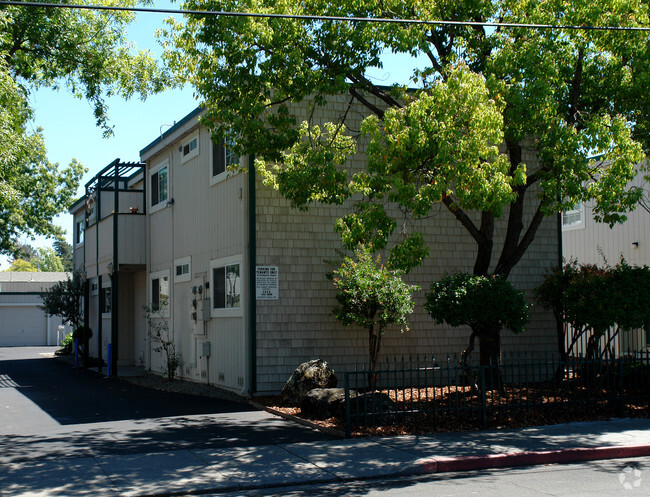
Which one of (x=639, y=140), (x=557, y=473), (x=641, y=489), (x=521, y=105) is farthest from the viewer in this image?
(x=639, y=140)

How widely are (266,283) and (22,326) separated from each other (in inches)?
1417

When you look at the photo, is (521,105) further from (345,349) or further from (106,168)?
(106,168)

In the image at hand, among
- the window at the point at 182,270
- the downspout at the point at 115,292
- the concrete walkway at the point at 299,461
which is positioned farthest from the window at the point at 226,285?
the concrete walkway at the point at 299,461

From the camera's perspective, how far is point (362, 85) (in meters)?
13.5

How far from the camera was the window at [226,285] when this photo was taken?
53.2 ft

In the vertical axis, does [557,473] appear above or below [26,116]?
below

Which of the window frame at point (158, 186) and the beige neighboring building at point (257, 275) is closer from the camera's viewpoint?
the beige neighboring building at point (257, 275)

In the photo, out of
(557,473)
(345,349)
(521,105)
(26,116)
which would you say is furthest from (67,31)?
(557,473)

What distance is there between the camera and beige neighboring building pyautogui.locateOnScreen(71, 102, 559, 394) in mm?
15555

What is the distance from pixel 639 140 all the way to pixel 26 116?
1369 centimetres

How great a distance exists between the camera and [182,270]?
2000 cm

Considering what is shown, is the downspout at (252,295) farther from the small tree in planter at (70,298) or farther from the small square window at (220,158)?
the small tree in planter at (70,298)

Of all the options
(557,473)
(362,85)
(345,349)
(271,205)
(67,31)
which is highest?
(67,31)

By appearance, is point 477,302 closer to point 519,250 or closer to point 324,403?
point 519,250
